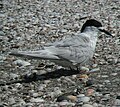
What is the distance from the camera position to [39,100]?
666 cm

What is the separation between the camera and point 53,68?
8.38m

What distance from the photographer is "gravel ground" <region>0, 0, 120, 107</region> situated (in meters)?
6.68

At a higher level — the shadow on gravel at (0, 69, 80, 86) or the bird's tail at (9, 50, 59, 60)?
the bird's tail at (9, 50, 59, 60)

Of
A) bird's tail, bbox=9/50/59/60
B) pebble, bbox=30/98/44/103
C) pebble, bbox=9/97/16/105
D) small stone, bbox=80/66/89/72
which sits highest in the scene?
bird's tail, bbox=9/50/59/60

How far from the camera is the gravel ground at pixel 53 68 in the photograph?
21.9 feet

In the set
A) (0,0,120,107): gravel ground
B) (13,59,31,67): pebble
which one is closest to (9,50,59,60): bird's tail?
(0,0,120,107): gravel ground

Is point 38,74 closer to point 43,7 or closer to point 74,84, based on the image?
point 74,84

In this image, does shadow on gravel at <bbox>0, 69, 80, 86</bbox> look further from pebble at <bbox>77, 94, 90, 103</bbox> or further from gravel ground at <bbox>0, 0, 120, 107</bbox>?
pebble at <bbox>77, 94, 90, 103</bbox>

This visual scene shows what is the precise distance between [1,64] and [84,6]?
6.87 metres

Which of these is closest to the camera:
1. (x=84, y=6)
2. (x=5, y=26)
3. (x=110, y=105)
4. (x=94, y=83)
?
(x=110, y=105)

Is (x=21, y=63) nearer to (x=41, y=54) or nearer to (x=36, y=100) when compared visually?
(x=41, y=54)

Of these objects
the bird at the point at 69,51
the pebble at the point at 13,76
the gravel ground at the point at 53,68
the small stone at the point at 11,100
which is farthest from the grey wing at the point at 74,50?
the small stone at the point at 11,100

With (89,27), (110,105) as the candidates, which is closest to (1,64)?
(89,27)

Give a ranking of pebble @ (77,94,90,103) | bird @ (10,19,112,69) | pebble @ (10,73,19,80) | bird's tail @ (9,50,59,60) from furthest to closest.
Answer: pebble @ (10,73,19,80) < bird @ (10,19,112,69) < bird's tail @ (9,50,59,60) < pebble @ (77,94,90,103)
